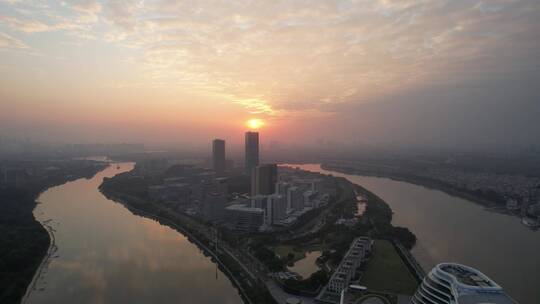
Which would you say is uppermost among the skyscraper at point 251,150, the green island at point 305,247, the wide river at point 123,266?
the skyscraper at point 251,150

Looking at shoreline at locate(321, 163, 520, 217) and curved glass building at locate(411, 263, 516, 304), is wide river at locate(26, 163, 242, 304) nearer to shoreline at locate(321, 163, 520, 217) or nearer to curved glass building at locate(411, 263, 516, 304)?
curved glass building at locate(411, 263, 516, 304)

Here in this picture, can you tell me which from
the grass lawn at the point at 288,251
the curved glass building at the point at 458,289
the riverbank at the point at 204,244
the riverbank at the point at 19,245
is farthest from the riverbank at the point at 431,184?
the riverbank at the point at 19,245

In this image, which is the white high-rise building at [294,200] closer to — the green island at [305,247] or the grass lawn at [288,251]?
the green island at [305,247]

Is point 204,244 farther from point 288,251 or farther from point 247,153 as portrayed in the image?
point 247,153

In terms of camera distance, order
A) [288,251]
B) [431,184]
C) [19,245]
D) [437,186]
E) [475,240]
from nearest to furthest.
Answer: [19,245]
[288,251]
[475,240]
[437,186]
[431,184]

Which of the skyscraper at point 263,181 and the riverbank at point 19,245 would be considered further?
the skyscraper at point 263,181

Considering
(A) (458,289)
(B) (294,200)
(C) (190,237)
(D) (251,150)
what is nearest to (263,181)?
(B) (294,200)

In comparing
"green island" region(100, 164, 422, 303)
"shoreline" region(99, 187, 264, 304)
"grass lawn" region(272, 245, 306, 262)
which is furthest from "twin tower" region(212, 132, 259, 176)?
"grass lawn" region(272, 245, 306, 262)
